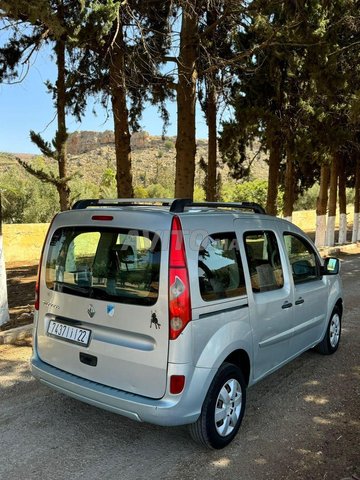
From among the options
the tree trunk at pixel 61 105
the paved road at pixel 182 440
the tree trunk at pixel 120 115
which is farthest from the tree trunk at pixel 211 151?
the paved road at pixel 182 440

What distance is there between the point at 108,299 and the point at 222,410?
1.18 metres

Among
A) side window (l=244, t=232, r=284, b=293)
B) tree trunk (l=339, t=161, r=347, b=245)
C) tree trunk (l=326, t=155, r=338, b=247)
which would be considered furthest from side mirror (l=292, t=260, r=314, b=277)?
tree trunk (l=339, t=161, r=347, b=245)

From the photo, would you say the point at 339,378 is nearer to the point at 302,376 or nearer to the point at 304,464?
the point at 302,376

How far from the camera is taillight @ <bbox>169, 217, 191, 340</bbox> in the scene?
2805 mm

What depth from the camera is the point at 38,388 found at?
423 centimetres

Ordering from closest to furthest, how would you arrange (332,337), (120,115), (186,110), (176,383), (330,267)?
1. (176,383)
2. (330,267)
3. (332,337)
4. (120,115)
5. (186,110)

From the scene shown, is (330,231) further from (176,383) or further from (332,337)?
(176,383)

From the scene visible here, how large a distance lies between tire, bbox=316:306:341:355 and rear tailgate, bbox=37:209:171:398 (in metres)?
2.90

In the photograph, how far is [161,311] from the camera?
283 cm

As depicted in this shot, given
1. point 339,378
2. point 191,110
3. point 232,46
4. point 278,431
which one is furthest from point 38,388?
point 232,46

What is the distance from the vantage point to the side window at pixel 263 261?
358 centimetres

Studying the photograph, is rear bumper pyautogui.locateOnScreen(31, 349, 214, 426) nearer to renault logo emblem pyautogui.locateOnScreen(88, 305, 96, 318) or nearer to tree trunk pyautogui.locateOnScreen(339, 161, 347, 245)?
renault logo emblem pyautogui.locateOnScreen(88, 305, 96, 318)

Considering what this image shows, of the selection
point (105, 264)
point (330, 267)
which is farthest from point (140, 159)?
point (105, 264)

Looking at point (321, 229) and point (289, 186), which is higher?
point (289, 186)
